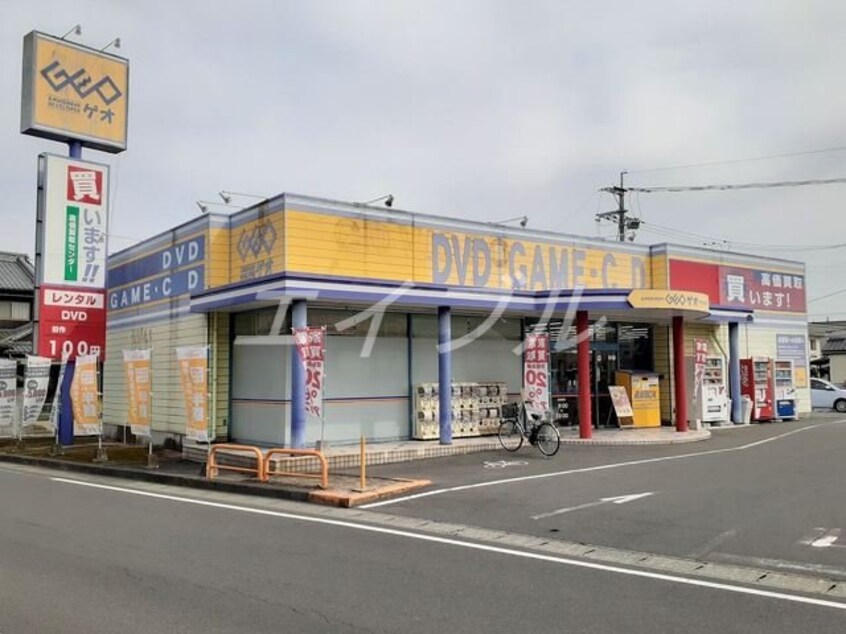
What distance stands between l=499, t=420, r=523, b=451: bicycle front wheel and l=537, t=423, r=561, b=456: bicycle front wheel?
71cm

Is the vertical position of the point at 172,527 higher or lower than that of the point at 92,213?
lower

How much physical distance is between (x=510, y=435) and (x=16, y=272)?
101 ft

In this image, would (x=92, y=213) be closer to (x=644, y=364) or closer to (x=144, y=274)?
(x=144, y=274)

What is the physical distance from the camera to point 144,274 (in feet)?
67.2

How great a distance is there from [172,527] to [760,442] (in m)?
13.8

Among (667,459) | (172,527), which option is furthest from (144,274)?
(667,459)

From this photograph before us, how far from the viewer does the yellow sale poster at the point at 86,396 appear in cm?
1792

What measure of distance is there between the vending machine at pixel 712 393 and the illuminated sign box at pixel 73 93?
55.9ft

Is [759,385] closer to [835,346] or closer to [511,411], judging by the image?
[511,411]

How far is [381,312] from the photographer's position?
55.6ft

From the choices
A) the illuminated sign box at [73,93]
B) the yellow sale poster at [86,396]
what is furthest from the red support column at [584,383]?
the illuminated sign box at [73,93]

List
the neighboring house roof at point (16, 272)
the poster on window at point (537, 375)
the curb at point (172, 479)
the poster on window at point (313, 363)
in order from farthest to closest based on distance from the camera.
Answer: the neighboring house roof at point (16, 272), the poster on window at point (537, 375), the poster on window at point (313, 363), the curb at point (172, 479)

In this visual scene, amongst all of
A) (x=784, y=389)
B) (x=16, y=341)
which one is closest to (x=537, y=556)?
(x=784, y=389)

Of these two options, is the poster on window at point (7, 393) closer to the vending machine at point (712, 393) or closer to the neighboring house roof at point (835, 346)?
the vending machine at point (712, 393)
